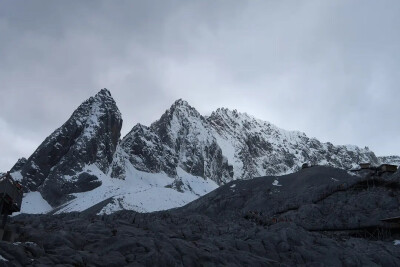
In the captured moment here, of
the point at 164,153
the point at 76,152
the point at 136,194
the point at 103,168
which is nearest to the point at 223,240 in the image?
the point at 136,194

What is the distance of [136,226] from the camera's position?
34406mm

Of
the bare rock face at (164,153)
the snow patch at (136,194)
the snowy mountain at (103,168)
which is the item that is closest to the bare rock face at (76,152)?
the snowy mountain at (103,168)

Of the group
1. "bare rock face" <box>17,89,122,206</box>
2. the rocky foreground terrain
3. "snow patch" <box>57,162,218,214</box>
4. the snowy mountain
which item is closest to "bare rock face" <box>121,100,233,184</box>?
the snowy mountain

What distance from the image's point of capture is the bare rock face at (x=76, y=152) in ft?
410

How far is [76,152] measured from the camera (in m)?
134

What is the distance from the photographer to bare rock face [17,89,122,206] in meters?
125

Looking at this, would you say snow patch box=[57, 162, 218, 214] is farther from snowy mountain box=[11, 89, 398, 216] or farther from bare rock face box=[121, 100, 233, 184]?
bare rock face box=[121, 100, 233, 184]

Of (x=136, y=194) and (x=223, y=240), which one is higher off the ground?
(x=136, y=194)

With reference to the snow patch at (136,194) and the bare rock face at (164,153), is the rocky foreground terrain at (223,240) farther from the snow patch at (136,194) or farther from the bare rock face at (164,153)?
the bare rock face at (164,153)

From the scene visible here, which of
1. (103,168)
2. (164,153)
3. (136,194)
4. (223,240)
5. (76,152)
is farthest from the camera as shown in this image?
(164,153)

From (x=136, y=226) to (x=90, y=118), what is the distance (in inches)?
4718

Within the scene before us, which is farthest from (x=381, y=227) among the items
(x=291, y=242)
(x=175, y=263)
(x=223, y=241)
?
(x=175, y=263)

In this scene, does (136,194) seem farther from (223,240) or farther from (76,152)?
(223,240)

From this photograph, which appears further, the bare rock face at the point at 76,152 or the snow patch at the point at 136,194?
the bare rock face at the point at 76,152
